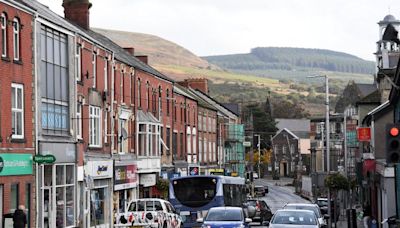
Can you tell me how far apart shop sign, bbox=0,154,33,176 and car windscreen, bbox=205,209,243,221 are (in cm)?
762

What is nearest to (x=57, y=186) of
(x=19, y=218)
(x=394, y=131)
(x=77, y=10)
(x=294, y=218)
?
(x=19, y=218)

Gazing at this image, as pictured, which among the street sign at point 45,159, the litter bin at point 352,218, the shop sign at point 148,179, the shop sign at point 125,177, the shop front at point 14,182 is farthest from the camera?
the shop sign at point 148,179

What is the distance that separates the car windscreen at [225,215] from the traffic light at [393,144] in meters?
18.2

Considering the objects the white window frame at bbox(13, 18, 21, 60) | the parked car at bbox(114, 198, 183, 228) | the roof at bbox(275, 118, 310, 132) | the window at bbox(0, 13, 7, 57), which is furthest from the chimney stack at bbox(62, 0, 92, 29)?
the roof at bbox(275, 118, 310, 132)

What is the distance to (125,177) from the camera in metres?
49.9

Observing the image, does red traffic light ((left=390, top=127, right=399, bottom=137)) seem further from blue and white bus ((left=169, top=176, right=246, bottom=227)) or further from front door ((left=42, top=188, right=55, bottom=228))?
blue and white bus ((left=169, top=176, right=246, bottom=227))

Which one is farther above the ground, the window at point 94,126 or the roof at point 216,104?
the roof at point 216,104

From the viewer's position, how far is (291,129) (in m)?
172

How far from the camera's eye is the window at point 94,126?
43.7 meters

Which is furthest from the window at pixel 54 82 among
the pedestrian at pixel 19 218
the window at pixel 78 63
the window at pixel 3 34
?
the pedestrian at pixel 19 218

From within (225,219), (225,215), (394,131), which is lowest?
(225,219)

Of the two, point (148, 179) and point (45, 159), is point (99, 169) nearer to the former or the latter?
point (148, 179)

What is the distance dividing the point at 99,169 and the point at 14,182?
42.0 feet

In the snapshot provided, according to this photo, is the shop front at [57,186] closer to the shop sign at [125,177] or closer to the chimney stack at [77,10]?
the shop sign at [125,177]
